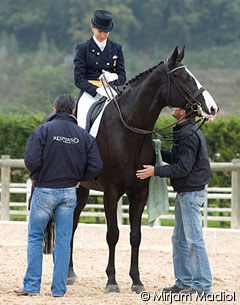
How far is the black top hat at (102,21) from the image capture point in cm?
938

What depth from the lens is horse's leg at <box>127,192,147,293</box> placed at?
8867mm

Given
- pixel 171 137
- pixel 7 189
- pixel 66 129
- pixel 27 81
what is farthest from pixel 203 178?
pixel 27 81

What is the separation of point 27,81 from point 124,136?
2993cm

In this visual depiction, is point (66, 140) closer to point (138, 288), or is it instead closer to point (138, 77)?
point (138, 77)

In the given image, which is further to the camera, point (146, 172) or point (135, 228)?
point (135, 228)

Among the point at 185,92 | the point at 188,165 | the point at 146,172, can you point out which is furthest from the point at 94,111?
the point at 188,165

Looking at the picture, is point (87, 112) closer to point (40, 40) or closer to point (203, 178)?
point (203, 178)

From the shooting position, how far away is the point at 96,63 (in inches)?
374

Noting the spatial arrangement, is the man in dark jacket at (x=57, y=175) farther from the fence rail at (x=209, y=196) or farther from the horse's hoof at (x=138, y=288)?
the fence rail at (x=209, y=196)

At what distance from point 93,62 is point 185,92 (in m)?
1.34

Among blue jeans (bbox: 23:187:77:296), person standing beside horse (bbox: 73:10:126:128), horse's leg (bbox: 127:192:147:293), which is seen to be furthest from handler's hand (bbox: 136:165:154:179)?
person standing beside horse (bbox: 73:10:126:128)

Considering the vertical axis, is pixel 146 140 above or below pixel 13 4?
below

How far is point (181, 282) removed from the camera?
873 cm

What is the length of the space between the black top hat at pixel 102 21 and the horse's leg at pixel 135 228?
1.78 meters
